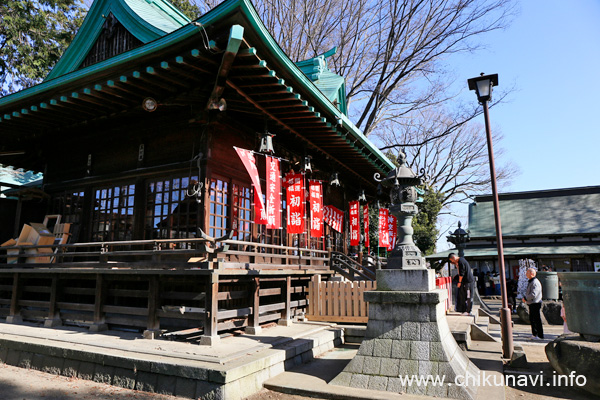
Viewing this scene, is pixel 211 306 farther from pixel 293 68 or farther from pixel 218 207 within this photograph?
pixel 293 68

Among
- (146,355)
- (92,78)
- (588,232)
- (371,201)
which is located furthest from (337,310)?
(588,232)

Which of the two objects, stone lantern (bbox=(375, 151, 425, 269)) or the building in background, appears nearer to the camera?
stone lantern (bbox=(375, 151, 425, 269))

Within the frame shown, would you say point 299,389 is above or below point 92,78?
below

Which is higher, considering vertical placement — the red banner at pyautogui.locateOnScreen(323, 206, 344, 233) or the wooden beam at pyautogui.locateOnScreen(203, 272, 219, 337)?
the red banner at pyautogui.locateOnScreen(323, 206, 344, 233)

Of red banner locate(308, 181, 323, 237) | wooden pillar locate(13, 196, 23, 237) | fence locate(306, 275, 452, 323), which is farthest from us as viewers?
red banner locate(308, 181, 323, 237)

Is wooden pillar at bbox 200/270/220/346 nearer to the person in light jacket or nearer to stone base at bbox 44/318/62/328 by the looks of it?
stone base at bbox 44/318/62/328

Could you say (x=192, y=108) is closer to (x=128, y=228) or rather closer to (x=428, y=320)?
(x=128, y=228)

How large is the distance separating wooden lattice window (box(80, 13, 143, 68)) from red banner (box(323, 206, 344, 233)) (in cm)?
829

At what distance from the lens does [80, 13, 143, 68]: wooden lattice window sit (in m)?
11.0

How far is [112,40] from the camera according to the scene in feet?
37.2

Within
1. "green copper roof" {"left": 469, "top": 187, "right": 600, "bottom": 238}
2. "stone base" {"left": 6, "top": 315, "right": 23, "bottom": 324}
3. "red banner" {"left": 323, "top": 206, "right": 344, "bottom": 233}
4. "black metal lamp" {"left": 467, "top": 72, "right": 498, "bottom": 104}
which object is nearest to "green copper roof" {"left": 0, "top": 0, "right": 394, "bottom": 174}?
"red banner" {"left": 323, "top": 206, "right": 344, "bottom": 233}

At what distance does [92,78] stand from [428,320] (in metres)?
7.83

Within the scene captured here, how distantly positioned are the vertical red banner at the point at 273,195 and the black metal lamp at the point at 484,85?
475 cm

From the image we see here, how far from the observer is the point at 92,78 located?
25.9 ft
